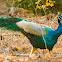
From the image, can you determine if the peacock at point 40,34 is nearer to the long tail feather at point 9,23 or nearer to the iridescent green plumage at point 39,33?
the iridescent green plumage at point 39,33

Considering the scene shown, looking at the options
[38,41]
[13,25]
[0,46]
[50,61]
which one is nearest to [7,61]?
[50,61]

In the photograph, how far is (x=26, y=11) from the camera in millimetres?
7840

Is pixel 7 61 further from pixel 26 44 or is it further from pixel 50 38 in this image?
pixel 26 44

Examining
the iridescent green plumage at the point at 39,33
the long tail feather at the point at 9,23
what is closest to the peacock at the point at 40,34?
the iridescent green plumage at the point at 39,33

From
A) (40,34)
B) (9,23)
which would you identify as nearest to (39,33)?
(40,34)

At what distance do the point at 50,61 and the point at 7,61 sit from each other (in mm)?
655

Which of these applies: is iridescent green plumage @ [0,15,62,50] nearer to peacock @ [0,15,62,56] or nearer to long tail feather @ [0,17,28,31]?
peacock @ [0,15,62,56]

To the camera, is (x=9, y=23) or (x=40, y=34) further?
(x=9, y=23)

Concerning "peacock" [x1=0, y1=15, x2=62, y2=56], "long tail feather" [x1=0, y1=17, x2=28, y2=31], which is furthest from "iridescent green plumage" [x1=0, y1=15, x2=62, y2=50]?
"long tail feather" [x1=0, y1=17, x2=28, y2=31]

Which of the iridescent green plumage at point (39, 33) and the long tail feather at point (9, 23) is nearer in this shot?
the iridescent green plumage at point (39, 33)

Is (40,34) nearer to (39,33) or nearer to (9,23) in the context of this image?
(39,33)

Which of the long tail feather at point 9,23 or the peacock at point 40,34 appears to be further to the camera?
the long tail feather at point 9,23

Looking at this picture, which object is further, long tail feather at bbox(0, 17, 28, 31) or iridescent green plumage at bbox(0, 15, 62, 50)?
long tail feather at bbox(0, 17, 28, 31)

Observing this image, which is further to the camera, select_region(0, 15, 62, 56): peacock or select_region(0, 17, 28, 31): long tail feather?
select_region(0, 17, 28, 31): long tail feather
